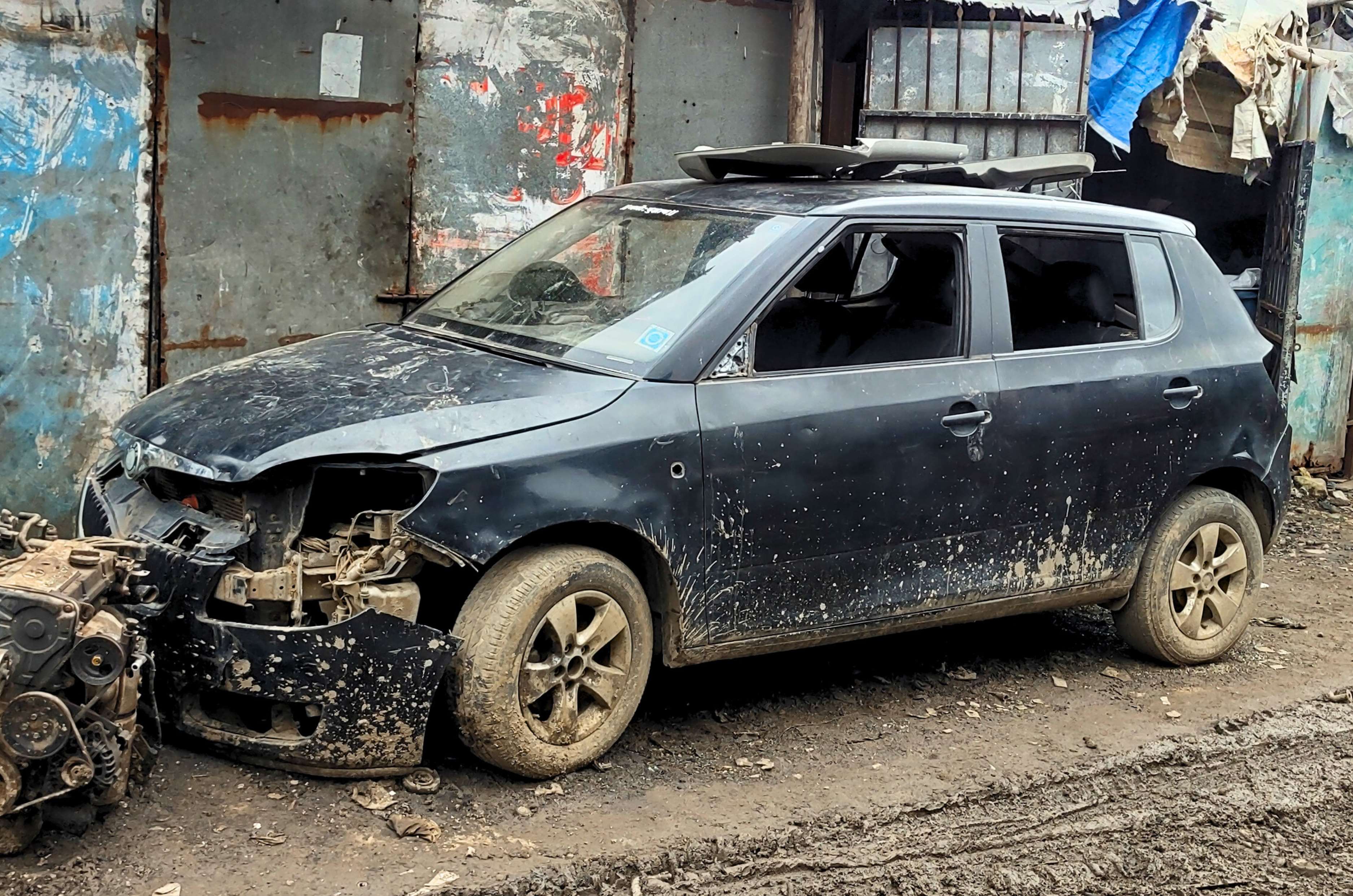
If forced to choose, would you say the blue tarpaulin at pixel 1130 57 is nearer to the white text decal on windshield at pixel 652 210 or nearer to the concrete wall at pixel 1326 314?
the concrete wall at pixel 1326 314

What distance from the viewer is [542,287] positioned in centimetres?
512

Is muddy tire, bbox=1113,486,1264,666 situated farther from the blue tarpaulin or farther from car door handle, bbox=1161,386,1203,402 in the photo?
the blue tarpaulin

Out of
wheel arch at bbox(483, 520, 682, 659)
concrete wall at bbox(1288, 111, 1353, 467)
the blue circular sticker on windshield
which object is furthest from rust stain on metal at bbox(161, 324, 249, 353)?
concrete wall at bbox(1288, 111, 1353, 467)

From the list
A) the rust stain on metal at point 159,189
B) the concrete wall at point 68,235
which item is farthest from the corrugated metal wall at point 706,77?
the concrete wall at point 68,235

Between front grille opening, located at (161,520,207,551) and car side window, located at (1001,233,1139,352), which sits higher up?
car side window, located at (1001,233,1139,352)

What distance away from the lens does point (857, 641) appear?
613 centimetres

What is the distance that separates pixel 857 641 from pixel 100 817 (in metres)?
3.25

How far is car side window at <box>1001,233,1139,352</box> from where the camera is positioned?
5.46 metres

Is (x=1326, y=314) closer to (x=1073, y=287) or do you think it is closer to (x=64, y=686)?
(x=1073, y=287)

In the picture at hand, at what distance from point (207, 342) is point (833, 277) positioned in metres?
3.07

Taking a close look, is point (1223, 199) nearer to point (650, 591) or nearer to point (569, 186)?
point (569, 186)

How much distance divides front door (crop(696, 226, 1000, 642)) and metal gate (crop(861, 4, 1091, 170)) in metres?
3.19

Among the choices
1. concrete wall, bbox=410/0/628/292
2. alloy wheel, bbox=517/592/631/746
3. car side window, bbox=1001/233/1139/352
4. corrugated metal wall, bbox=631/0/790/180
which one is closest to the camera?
alloy wheel, bbox=517/592/631/746

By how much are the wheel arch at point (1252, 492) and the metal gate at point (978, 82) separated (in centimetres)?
309
